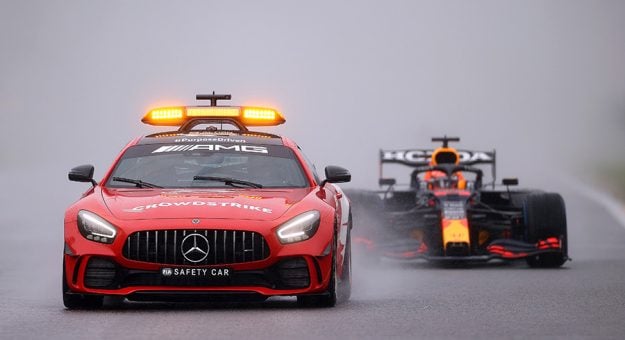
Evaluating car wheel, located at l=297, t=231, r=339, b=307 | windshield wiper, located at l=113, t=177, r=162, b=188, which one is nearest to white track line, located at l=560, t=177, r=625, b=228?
windshield wiper, located at l=113, t=177, r=162, b=188

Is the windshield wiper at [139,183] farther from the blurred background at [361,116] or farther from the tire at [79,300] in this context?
the blurred background at [361,116]

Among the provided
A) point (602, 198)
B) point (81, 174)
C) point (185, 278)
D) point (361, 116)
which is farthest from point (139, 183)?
point (361, 116)

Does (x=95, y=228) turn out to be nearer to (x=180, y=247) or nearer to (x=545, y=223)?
(x=180, y=247)

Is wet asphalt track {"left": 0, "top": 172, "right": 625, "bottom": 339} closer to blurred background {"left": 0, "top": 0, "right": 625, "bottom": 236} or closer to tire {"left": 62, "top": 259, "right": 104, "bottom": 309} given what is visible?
tire {"left": 62, "top": 259, "right": 104, "bottom": 309}

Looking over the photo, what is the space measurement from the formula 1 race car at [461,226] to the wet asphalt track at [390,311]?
0.86 feet

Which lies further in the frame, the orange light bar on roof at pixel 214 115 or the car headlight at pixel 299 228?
the orange light bar on roof at pixel 214 115

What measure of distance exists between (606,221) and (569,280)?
20.4 metres

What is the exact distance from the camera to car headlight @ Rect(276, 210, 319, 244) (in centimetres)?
1315

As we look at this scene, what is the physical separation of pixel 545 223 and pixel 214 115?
5.70 m

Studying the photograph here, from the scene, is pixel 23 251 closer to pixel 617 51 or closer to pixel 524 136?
pixel 524 136

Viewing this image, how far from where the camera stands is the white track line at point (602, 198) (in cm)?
4075

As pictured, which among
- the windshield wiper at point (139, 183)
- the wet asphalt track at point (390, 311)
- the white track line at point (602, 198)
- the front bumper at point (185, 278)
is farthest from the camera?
the white track line at point (602, 198)

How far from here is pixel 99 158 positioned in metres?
91.1

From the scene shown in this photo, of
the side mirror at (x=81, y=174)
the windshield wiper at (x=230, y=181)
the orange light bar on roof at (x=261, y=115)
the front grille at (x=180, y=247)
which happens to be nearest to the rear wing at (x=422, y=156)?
the orange light bar on roof at (x=261, y=115)
